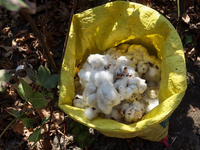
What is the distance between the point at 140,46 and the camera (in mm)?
1093

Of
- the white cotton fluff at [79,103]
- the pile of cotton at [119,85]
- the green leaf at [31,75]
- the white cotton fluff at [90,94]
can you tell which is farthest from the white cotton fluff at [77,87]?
the green leaf at [31,75]

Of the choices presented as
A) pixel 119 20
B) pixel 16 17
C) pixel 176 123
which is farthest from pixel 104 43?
pixel 16 17

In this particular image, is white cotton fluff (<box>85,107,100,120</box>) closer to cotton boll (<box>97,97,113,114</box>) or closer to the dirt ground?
cotton boll (<box>97,97,113,114</box>)

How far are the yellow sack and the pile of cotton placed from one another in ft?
0.22

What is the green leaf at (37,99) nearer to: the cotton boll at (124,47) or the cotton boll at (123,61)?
the cotton boll at (123,61)

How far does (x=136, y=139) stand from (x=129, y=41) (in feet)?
2.30

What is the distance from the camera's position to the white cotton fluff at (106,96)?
2.50 feet

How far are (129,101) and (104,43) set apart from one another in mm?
470

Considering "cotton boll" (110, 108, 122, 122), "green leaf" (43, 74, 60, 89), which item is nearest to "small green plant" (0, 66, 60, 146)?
"green leaf" (43, 74, 60, 89)

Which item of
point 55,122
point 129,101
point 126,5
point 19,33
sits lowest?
point 55,122

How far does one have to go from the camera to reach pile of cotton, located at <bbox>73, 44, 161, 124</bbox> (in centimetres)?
82

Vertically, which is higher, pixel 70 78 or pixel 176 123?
pixel 70 78

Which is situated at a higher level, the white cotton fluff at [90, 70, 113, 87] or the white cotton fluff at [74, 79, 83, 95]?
the white cotton fluff at [90, 70, 113, 87]

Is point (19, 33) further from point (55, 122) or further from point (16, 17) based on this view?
point (55, 122)
